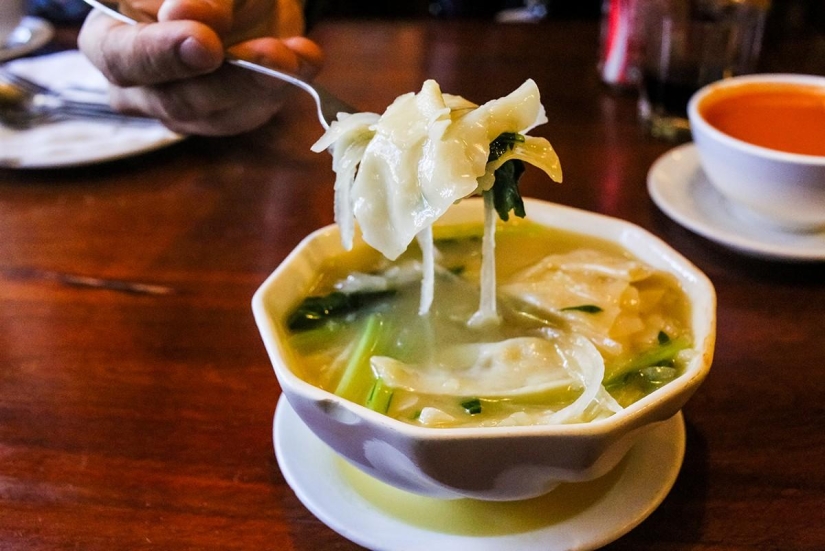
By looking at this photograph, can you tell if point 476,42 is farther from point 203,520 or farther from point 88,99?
point 203,520

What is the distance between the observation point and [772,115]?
130 centimetres

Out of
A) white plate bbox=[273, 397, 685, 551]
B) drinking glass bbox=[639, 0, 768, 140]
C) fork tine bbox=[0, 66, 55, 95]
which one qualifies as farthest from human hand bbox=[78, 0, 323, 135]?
drinking glass bbox=[639, 0, 768, 140]

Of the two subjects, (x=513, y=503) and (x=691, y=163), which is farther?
(x=691, y=163)

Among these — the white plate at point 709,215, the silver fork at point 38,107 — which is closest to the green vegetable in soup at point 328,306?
the white plate at point 709,215

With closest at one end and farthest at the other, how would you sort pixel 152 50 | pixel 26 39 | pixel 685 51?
pixel 152 50 → pixel 685 51 → pixel 26 39

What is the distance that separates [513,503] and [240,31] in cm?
103

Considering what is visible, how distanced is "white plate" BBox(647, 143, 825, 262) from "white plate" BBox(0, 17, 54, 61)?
1725 mm

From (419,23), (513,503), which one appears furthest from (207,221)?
(419,23)

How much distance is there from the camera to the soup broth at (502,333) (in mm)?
706

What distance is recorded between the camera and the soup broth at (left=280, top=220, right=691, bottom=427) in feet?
2.32

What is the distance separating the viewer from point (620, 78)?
180cm

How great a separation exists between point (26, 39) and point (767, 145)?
77.7 inches

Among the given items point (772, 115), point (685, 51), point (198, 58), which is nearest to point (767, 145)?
point (772, 115)

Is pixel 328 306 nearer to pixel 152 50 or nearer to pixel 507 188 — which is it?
pixel 507 188
